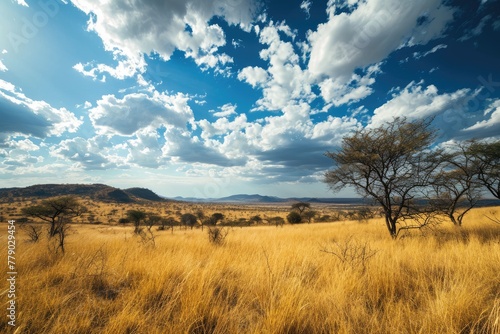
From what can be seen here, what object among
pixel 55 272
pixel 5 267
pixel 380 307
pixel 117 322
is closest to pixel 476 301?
pixel 380 307

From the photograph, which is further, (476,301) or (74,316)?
(476,301)

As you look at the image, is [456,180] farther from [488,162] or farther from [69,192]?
[69,192]

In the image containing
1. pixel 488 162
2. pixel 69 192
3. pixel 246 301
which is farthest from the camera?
pixel 69 192

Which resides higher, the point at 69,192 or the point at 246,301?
the point at 69,192

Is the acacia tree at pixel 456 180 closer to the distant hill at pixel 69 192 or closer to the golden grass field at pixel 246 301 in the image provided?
the golden grass field at pixel 246 301

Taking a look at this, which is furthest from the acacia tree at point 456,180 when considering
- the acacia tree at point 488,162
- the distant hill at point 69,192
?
the distant hill at point 69,192

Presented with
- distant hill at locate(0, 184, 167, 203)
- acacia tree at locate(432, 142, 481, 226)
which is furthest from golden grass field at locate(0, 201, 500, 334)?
distant hill at locate(0, 184, 167, 203)

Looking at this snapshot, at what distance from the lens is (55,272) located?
3.69 meters

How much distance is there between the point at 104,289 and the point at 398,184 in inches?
422

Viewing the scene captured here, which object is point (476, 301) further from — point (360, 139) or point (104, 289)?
point (360, 139)

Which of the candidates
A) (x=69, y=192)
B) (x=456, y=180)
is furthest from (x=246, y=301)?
(x=69, y=192)

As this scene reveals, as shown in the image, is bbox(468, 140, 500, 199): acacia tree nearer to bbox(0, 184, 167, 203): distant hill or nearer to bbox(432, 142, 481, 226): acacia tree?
bbox(432, 142, 481, 226): acacia tree

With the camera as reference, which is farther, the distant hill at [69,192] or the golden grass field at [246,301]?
the distant hill at [69,192]

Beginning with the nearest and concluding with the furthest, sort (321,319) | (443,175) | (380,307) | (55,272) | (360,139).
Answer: (321,319)
(380,307)
(55,272)
(443,175)
(360,139)
